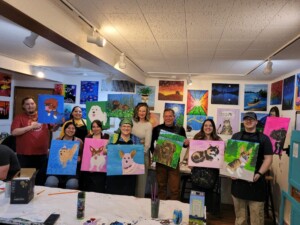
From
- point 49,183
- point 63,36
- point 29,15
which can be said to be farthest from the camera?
point 49,183

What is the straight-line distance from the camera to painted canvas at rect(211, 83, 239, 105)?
16.1ft

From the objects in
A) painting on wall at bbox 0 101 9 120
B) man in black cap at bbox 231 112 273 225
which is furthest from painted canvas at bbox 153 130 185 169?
painting on wall at bbox 0 101 9 120

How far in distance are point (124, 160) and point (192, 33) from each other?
142 centimetres

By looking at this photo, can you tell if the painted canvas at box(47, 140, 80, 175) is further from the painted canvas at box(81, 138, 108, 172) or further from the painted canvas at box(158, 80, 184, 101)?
the painted canvas at box(158, 80, 184, 101)

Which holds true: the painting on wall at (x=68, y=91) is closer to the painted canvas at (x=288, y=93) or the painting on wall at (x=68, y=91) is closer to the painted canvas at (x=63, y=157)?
the painted canvas at (x=63, y=157)

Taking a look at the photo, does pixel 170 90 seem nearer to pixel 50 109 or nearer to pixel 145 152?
pixel 145 152

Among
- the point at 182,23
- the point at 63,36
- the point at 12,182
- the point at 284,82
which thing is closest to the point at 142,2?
the point at 182,23

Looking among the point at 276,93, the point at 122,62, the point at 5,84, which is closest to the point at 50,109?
the point at 122,62

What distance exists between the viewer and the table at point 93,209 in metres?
1.68

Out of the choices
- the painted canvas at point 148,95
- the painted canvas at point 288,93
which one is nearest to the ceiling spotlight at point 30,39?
the painted canvas at point 148,95

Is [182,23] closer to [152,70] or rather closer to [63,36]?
[63,36]

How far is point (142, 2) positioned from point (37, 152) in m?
2.31

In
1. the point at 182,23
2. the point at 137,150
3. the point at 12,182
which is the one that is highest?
the point at 182,23

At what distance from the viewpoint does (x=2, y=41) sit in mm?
3158
